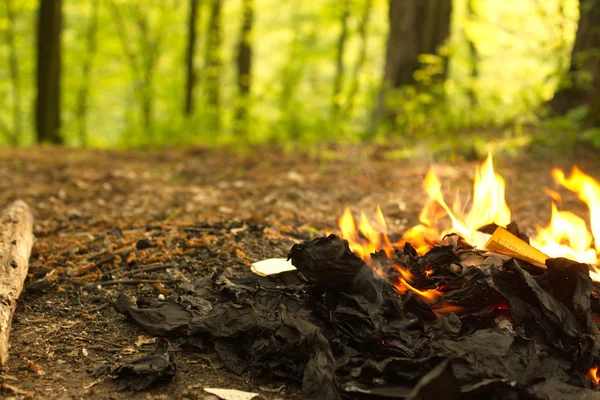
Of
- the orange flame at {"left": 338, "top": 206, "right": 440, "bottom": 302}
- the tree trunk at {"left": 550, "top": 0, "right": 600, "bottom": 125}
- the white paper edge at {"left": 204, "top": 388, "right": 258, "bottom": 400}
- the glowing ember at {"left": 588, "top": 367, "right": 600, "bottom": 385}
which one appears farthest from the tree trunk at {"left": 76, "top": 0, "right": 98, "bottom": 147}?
the glowing ember at {"left": 588, "top": 367, "right": 600, "bottom": 385}

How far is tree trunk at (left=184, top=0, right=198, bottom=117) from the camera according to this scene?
13.9 meters

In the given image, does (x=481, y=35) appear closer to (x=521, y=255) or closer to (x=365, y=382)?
(x=521, y=255)

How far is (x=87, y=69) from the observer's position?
2069 centimetres

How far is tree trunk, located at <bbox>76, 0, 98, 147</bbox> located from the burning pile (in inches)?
752

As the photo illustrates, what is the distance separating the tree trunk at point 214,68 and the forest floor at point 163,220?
3.19 m

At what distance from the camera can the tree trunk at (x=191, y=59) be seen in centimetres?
1385

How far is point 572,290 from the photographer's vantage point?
2393 millimetres

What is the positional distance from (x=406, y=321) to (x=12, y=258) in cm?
212

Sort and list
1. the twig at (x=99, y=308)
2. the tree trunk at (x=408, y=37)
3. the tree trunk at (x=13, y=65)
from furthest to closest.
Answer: the tree trunk at (x=13, y=65) < the tree trunk at (x=408, y=37) < the twig at (x=99, y=308)

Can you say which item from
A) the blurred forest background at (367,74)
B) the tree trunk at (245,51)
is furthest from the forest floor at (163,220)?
the tree trunk at (245,51)

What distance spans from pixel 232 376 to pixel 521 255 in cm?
150

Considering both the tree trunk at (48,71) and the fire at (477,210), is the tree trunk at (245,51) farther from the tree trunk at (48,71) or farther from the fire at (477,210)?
the fire at (477,210)

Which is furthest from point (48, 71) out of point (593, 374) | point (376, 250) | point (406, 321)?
point (593, 374)

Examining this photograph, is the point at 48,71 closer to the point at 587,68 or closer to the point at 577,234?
the point at 587,68
